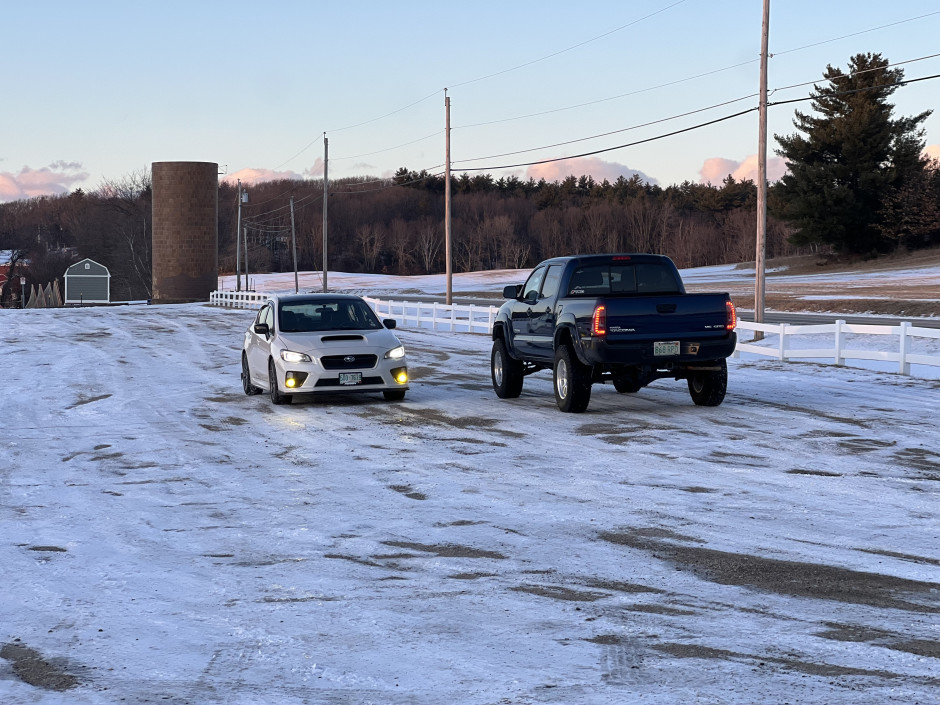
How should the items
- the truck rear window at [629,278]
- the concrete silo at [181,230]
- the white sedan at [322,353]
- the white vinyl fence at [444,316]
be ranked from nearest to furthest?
the truck rear window at [629,278], the white sedan at [322,353], the white vinyl fence at [444,316], the concrete silo at [181,230]

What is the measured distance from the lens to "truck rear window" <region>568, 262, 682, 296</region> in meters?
16.2

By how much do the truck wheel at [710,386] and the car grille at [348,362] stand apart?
Answer: 4.57m

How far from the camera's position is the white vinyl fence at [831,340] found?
21.0 meters

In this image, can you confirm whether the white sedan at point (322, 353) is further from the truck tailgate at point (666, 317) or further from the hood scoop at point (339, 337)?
the truck tailgate at point (666, 317)

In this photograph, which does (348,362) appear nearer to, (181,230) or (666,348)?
(666,348)

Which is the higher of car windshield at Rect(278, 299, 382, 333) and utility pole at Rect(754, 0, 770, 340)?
utility pole at Rect(754, 0, 770, 340)

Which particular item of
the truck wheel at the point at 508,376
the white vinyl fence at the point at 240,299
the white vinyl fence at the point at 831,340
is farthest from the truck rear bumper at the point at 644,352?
the white vinyl fence at the point at 240,299

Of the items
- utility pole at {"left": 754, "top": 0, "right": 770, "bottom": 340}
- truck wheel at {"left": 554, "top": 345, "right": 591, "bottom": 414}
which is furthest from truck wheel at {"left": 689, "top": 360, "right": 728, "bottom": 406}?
utility pole at {"left": 754, "top": 0, "right": 770, "bottom": 340}

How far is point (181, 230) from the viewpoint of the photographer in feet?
322

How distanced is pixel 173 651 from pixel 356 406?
11.0 metres

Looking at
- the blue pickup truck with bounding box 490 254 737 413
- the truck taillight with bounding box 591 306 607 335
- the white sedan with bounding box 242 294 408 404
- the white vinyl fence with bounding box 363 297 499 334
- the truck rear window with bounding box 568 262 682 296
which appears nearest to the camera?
the truck taillight with bounding box 591 306 607 335

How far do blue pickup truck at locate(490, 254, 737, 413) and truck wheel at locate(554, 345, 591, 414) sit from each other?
1cm

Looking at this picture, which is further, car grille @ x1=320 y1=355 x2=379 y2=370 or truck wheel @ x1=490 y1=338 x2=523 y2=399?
truck wheel @ x1=490 y1=338 x2=523 y2=399

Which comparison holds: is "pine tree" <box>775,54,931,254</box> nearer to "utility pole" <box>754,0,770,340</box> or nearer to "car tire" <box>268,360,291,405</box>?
"utility pole" <box>754,0,770,340</box>
